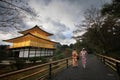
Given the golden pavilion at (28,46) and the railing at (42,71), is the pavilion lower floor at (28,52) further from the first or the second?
the railing at (42,71)

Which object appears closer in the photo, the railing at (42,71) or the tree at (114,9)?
the railing at (42,71)

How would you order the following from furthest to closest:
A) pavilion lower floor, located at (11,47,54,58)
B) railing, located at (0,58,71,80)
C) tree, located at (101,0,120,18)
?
pavilion lower floor, located at (11,47,54,58)
tree, located at (101,0,120,18)
railing, located at (0,58,71,80)

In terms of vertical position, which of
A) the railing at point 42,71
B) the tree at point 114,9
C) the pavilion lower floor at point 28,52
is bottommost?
the railing at point 42,71

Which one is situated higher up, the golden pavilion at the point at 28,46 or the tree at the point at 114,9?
the tree at the point at 114,9

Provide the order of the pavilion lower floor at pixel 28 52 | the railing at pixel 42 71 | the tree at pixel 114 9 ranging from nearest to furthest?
the railing at pixel 42 71 < the tree at pixel 114 9 < the pavilion lower floor at pixel 28 52

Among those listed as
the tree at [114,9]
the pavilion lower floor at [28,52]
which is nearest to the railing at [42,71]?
the tree at [114,9]

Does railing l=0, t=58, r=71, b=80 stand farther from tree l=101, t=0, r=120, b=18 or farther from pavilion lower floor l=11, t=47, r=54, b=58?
pavilion lower floor l=11, t=47, r=54, b=58

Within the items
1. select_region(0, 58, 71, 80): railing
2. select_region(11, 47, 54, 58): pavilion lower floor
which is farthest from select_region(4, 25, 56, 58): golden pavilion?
select_region(0, 58, 71, 80): railing

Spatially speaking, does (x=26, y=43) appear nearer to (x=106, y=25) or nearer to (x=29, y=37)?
(x=29, y=37)

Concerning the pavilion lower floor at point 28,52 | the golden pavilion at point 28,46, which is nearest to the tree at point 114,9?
the golden pavilion at point 28,46

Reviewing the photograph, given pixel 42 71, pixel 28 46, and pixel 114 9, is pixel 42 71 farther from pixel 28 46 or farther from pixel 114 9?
pixel 28 46

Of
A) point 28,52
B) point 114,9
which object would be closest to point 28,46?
point 28,52

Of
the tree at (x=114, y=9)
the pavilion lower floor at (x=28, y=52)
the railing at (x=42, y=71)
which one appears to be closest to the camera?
the railing at (x=42, y=71)

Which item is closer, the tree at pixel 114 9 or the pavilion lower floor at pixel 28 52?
the tree at pixel 114 9
